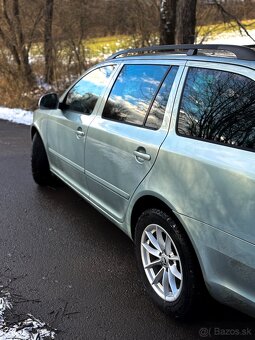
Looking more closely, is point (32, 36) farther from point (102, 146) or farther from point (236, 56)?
point (236, 56)

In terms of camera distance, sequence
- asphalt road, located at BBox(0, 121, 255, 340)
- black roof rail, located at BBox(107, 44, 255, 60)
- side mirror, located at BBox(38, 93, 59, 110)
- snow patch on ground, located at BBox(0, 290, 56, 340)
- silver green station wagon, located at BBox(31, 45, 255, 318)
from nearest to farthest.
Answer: silver green station wagon, located at BBox(31, 45, 255, 318) → black roof rail, located at BBox(107, 44, 255, 60) → snow patch on ground, located at BBox(0, 290, 56, 340) → asphalt road, located at BBox(0, 121, 255, 340) → side mirror, located at BBox(38, 93, 59, 110)

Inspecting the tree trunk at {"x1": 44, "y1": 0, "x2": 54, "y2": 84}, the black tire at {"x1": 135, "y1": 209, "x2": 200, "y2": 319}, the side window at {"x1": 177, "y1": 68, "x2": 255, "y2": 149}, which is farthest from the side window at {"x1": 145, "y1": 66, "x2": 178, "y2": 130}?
the tree trunk at {"x1": 44, "y1": 0, "x2": 54, "y2": 84}

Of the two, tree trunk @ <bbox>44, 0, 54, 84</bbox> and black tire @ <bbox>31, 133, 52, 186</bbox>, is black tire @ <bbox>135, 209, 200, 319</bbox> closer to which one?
black tire @ <bbox>31, 133, 52, 186</bbox>

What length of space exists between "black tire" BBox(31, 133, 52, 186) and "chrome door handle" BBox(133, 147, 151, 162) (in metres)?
2.55

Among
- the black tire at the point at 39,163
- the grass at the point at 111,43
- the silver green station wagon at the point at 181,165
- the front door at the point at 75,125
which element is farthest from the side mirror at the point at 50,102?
the grass at the point at 111,43

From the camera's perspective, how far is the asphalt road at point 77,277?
287 centimetres

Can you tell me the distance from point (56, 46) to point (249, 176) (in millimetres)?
11923

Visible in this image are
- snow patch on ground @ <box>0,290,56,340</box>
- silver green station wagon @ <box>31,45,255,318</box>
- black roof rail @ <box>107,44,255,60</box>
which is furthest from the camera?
snow patch on ground @ <box>0,290,56,340</box>

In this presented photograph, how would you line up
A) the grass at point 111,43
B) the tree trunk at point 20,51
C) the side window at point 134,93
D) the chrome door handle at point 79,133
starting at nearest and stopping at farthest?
the side window at point 134,93, the chrome door handle at point 79,133, the grass at point 111,43, the tree trunk at point 20,51

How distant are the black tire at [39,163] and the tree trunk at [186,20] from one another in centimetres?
470

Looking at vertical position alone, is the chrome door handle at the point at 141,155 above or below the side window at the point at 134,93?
below

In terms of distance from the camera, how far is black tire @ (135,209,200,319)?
2.69 metres

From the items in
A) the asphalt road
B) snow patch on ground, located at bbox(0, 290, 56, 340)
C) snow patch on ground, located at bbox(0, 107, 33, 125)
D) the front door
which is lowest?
snow patch on ground, located at bbox(0, 107, 33, 125)

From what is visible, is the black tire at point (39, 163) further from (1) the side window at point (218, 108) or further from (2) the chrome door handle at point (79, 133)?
(1) the side window at point (218, 108)
